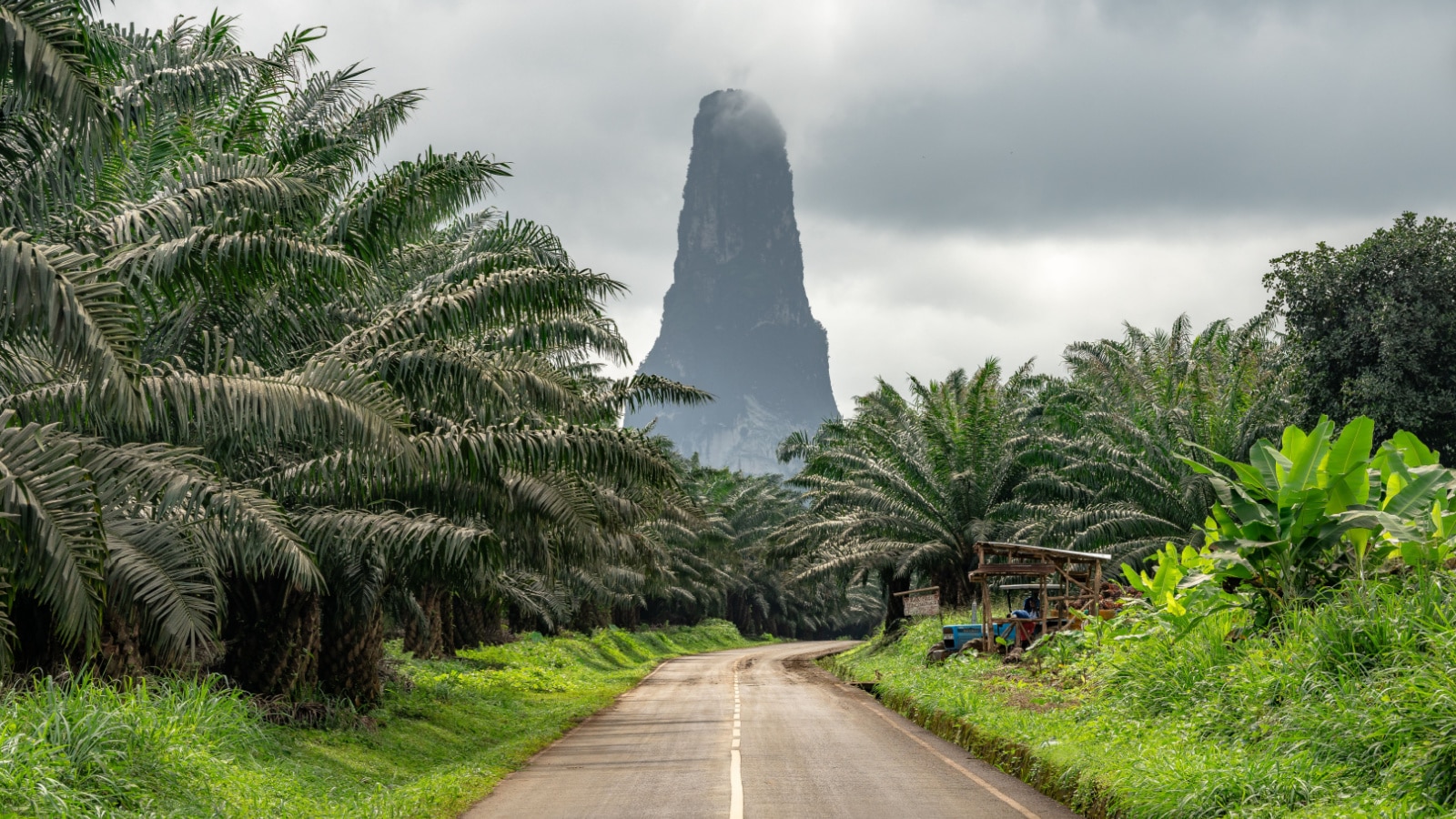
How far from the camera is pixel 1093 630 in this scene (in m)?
16.3

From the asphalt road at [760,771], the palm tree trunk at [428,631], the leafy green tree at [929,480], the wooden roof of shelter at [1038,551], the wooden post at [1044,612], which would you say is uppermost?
the leafy green tree at [929,480]

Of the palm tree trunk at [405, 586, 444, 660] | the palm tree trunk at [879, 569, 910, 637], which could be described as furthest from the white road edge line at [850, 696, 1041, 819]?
the palm tree trunk at [879, 569, 910, 637]

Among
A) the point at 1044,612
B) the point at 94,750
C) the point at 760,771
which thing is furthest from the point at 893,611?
the point at 94,750

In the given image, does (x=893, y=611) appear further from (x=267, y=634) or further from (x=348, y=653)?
(x=267, y=634)

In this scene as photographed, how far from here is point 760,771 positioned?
12.3 m

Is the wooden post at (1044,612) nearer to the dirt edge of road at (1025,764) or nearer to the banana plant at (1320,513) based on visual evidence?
the dirt edge of road at (1025,764)

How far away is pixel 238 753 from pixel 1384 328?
25.5m

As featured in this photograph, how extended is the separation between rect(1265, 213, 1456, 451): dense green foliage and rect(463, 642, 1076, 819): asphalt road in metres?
14.0

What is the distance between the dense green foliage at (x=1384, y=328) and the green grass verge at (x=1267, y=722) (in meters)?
15.9

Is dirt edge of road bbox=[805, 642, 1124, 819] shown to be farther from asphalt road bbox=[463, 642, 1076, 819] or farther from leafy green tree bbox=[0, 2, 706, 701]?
leafy green tree bbox=[0, 2, 706, 701]

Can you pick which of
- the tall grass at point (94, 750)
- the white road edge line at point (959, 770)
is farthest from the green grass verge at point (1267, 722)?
the tall grass at point (94, 750)

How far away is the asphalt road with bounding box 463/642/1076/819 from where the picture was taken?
9734 millimetres

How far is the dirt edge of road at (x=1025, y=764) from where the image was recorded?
A: 905cm

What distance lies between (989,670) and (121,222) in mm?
15180
